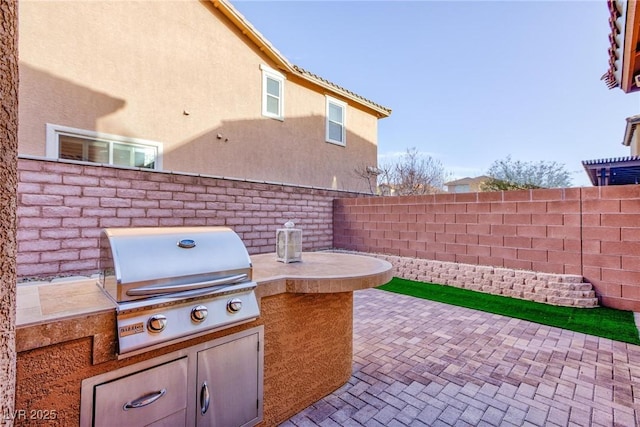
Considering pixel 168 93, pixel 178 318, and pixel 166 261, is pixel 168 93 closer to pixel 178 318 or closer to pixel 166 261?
pixel 166 261

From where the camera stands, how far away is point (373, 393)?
9.64 feet

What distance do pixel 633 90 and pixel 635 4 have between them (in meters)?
2.67

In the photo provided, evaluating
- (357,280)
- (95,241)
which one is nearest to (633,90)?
(357,280)

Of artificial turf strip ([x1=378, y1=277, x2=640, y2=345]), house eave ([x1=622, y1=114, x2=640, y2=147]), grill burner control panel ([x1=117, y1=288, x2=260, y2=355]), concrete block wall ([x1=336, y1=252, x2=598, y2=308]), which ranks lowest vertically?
artificial turf strip ([x1=378, y1=277, x2=640, y2=345])

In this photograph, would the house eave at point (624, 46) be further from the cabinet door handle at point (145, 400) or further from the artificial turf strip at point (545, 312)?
the cabinet door handle at point (145, 400)

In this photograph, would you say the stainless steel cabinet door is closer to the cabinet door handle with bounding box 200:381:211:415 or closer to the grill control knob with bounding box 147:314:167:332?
the cabinet door handle with bounding box 200:381:211:415

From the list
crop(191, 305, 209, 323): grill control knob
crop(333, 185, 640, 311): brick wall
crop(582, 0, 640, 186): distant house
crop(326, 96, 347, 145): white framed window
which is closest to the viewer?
crop(191, 305, 209, 323): grill control knob

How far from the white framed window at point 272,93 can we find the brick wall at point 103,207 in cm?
383

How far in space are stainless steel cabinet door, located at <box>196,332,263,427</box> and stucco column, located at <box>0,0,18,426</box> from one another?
1.04 metres

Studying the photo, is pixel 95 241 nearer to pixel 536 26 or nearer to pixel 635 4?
pixel 635 4

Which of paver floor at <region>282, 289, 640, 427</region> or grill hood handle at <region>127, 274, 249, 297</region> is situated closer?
grill hood handle at <region>127, 274, 249, 297</region>

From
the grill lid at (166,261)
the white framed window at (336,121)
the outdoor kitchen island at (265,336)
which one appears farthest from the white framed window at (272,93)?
the grill lid at (166,261)

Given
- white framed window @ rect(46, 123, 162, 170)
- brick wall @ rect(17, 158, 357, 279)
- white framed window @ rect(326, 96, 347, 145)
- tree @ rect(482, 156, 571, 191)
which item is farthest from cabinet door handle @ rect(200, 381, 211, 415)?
tree @ rect(482, 156, 571, 191)

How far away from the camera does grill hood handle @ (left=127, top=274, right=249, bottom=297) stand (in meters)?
1.60
